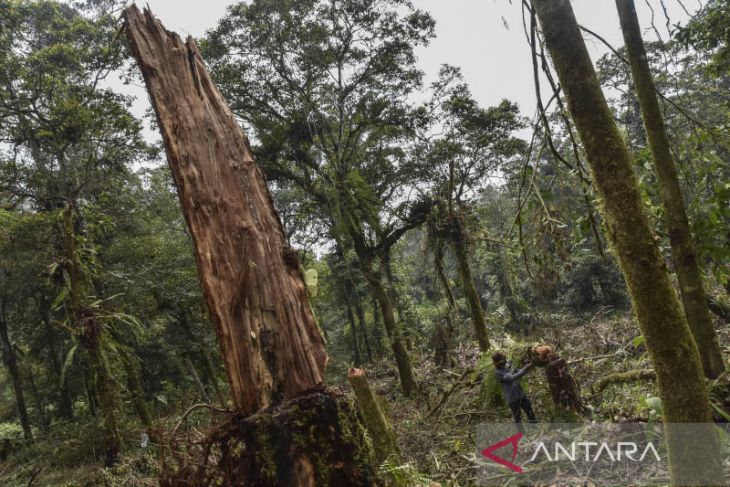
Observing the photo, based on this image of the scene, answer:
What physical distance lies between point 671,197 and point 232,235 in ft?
11.0

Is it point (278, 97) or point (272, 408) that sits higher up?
point (278, 97)

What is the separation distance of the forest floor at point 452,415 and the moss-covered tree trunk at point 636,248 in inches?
59.3

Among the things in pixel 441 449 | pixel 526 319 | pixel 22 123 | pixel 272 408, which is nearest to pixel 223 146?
pixel 272 408

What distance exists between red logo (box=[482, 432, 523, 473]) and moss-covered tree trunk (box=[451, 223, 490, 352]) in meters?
3.28

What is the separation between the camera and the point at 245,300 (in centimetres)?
202

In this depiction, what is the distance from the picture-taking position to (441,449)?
234 inches

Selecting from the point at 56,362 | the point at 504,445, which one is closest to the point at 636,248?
the point at 504,445

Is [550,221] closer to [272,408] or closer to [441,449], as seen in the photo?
[272,408]

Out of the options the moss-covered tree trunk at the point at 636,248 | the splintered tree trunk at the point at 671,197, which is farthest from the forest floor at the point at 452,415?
the moss-covered tree trunk at the point at 636,248

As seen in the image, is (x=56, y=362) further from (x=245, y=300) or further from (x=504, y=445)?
(x=245, y=300)

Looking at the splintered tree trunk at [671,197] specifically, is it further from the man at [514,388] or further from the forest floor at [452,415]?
the man at [514,388]

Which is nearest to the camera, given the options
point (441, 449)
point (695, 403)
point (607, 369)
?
point (695, 403)


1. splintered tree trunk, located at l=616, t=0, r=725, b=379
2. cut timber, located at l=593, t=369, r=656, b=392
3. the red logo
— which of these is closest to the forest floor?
cut timber, located at l=593, t=369, r=656, b=392

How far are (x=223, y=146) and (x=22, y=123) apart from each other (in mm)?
12946
